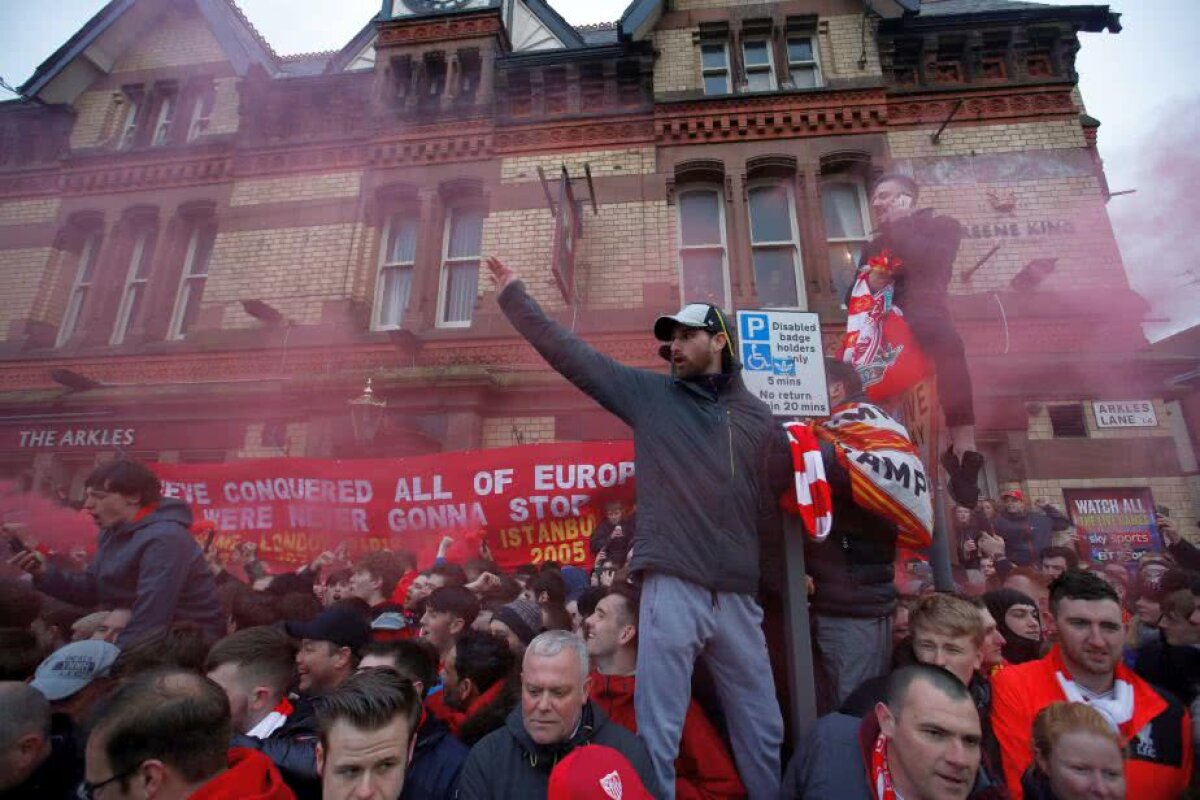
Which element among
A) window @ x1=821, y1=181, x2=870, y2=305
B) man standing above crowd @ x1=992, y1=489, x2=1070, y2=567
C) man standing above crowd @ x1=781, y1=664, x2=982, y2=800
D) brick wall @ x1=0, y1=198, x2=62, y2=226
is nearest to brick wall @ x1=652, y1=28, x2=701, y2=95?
window @ x1=821, y1=181, x2=870, y2=305

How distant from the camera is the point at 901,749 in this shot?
6.77 ft

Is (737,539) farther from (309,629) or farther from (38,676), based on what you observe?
(38,676)

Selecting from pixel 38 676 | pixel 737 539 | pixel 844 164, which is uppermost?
pixel 844 164

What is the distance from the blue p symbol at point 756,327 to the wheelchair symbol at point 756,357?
0.05m

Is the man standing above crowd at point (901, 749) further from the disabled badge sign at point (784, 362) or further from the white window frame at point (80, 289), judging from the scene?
the white window frame at point (80, 289)

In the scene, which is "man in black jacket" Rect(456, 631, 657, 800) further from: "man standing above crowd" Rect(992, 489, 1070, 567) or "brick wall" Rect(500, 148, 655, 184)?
"brick wall" Rect(500, 148, 655, 184)

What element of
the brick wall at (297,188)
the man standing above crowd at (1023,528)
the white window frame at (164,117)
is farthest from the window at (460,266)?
the man standing above crowd at (1023,528)

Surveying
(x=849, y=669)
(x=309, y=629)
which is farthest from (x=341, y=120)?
(x=849, y=669)

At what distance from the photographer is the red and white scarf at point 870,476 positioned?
237 centimetres

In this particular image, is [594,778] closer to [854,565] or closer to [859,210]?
[854,565]

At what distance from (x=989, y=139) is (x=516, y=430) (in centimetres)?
856

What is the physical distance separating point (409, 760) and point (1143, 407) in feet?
32.5

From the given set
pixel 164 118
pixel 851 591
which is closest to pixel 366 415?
pixel 851 591

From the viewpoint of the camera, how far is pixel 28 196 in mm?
11672
